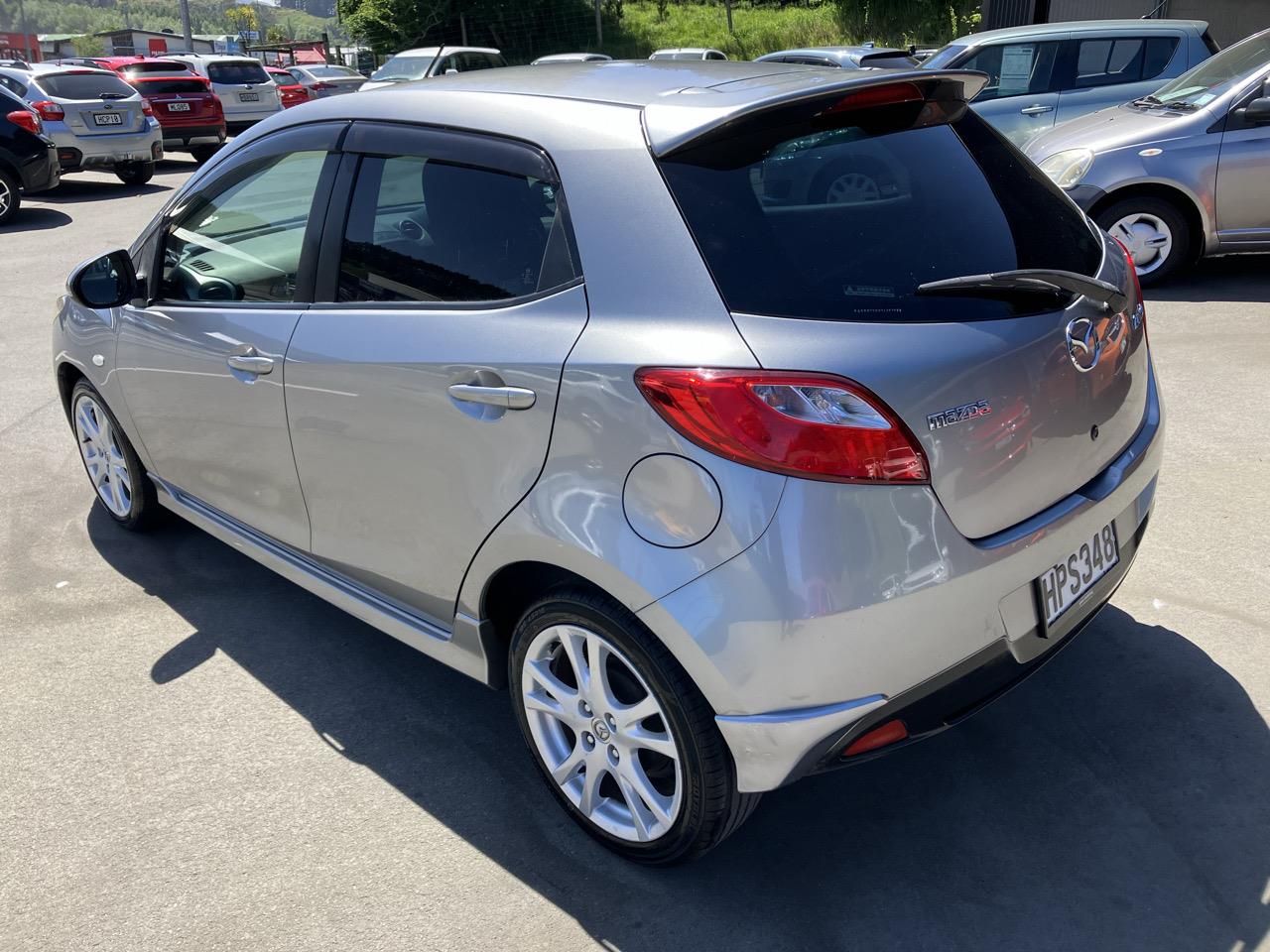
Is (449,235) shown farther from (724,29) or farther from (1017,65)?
(724,29)

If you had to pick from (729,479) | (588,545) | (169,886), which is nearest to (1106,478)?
(729,479)

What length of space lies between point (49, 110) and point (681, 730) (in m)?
15.2

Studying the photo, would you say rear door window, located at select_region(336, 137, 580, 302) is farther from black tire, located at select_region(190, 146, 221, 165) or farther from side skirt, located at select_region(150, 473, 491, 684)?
black tire, located at select_region(190, 146, 221, 165)

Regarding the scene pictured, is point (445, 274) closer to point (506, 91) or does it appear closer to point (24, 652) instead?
point (506, 91)

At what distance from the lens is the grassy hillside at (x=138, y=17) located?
154 m

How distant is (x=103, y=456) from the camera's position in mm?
4586

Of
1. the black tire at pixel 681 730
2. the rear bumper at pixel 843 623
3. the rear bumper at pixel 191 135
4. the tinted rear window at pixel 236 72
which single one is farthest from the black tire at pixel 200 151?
the rear bumper at pixel 843 623

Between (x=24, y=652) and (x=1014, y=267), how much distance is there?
3281 millimetres

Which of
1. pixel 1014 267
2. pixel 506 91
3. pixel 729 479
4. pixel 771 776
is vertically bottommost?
pixel 771 776

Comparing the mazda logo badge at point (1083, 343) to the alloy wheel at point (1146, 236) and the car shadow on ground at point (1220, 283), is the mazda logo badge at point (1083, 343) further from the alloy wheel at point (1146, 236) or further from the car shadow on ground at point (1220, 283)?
the alloy wheel at point (1146, 236)

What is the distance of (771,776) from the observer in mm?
2293

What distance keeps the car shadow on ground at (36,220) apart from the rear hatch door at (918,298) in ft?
39.6

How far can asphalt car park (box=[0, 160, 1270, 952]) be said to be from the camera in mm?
2521

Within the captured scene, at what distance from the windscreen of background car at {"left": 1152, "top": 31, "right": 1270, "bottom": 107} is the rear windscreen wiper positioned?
5853 millimetres
